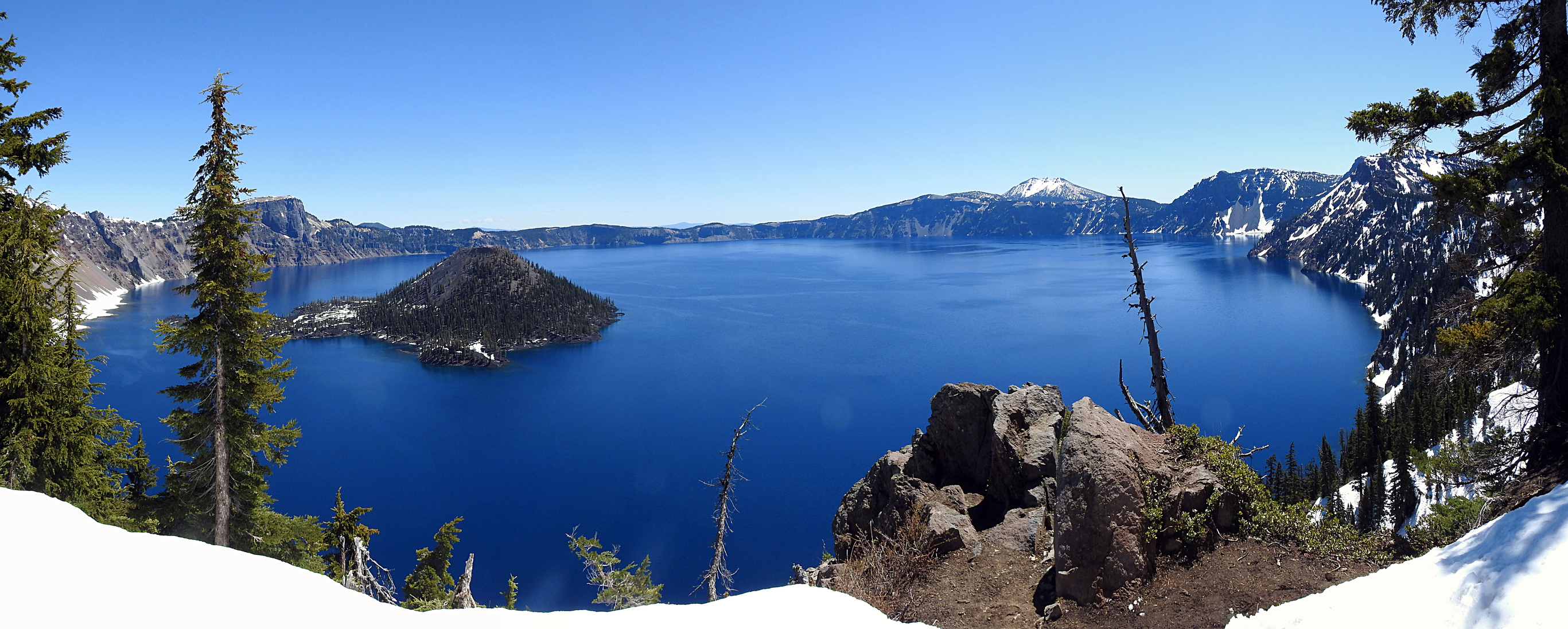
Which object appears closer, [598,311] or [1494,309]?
[1494,309]

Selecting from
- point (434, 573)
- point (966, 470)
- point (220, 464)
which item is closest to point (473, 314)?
point (434, 573)

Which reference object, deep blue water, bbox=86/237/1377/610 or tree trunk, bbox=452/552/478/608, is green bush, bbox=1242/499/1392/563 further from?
deep blue water, bbox=86/237/1377/610

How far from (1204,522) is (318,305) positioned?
214089mm

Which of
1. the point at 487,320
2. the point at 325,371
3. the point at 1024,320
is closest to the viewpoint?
the point at 325,371

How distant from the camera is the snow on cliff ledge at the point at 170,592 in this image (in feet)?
19.1

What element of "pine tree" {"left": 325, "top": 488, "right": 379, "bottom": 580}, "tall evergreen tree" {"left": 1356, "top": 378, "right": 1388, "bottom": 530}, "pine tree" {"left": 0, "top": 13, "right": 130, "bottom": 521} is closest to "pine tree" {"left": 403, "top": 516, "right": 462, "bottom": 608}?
"pine tree" {"left": 325, "top": 488, "right": 379, "bottom": 580}

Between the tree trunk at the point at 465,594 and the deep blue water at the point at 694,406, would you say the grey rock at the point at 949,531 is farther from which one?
the deep blue water at the point at 694,406

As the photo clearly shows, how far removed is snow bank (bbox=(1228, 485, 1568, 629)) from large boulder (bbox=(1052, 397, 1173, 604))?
2324 mm

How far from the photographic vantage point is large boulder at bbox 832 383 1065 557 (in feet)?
55.7

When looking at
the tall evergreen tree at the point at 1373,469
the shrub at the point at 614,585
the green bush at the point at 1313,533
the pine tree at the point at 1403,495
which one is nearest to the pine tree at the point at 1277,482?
the tall evergreen tree at the point at 1373,469

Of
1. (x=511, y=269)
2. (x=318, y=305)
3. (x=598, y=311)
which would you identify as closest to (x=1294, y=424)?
(x=598, y=311)

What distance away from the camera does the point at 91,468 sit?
51.0ft

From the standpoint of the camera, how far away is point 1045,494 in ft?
52.9

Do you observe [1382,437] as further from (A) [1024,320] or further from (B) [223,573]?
(B) [223,573]
